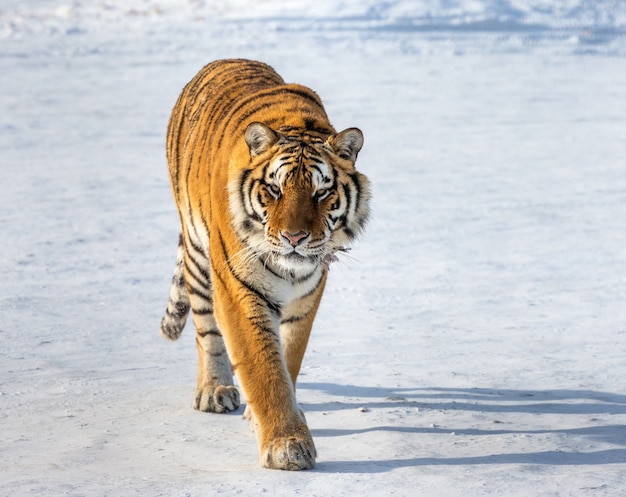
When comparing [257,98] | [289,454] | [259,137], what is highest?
[257,98]

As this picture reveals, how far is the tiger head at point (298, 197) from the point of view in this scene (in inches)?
128

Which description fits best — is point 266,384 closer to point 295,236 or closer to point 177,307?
point 295,236

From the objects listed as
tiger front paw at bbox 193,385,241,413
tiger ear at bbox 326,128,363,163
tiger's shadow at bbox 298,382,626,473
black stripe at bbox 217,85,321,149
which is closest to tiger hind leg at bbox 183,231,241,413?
tiger front paw at bbox 193,385,241,413

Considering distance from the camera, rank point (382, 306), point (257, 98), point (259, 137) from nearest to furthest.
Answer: point (259, 137), point (257, 98), point (382, 306)

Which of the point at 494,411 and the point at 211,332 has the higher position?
the point at 211,332

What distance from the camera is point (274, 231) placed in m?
3.26

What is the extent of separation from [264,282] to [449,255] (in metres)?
2.93

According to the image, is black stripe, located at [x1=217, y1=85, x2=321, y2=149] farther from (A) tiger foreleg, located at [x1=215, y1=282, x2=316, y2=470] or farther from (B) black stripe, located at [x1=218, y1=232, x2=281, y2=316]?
(A) tiger foreleg, located at [x1=215, y1=282, x2=316, y2=470]

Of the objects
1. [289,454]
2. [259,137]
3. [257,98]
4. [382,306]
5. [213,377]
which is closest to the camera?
[289,454]

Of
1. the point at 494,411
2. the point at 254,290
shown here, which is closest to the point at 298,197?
the point at 254,290

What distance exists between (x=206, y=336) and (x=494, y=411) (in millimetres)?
1060

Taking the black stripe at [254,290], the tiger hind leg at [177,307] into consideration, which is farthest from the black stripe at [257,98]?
the tiger hind leg at [177,307]

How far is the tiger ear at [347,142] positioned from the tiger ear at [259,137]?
0.57 ft

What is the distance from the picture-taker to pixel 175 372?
4.43m
